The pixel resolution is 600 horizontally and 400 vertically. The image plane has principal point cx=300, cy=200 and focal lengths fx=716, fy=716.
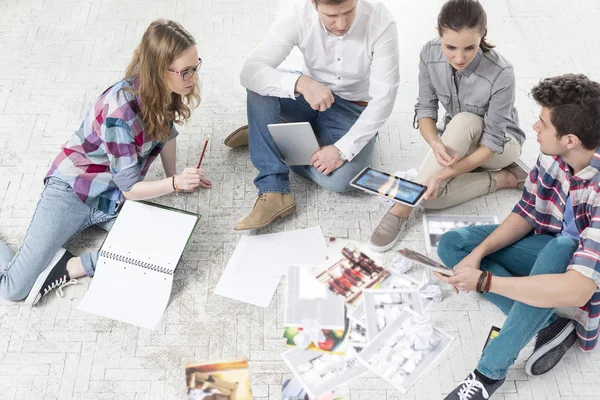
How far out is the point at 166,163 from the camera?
310 centimetres

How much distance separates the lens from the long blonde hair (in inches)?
100

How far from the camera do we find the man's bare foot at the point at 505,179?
314 centimetres

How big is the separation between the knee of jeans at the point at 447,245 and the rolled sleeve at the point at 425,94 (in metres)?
0.57

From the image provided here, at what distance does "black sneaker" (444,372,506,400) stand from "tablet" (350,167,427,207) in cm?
76

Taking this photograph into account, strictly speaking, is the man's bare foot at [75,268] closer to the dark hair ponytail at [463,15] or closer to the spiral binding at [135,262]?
the spiral binding at [135,262]

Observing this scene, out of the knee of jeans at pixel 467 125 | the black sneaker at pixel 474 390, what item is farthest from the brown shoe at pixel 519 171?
the black sneaker at pixel 474 390

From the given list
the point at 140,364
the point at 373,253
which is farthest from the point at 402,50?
the point at 140,364

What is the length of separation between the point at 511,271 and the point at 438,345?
0.40 m

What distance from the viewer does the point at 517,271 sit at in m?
2.65

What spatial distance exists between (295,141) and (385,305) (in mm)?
796

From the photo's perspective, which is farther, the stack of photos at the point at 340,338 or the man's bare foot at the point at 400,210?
the man's bare foot at the point at 400,210

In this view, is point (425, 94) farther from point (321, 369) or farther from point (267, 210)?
point (321, 369)

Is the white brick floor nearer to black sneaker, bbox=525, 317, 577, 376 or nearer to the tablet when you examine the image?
black sneaker, bbox=525, 317, 577, 376

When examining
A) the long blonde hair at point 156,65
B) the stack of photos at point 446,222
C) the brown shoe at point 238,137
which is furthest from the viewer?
the brown shoe at point 238,137
